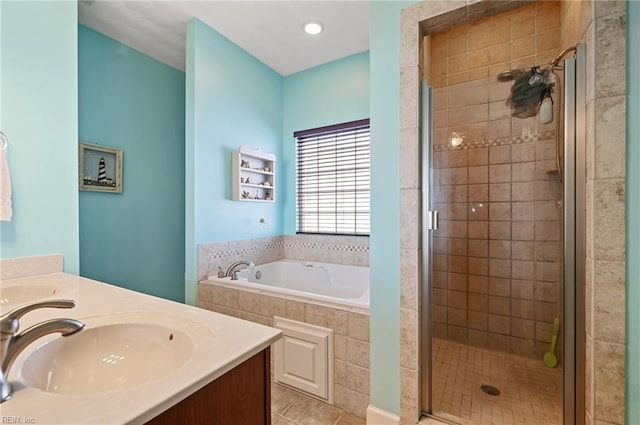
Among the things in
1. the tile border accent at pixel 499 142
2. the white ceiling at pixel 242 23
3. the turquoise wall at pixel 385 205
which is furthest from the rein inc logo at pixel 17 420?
the white ceiling at pixel 242 23

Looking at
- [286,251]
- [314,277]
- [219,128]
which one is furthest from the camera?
[286,251]

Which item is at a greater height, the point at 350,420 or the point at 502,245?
the point at 502,245

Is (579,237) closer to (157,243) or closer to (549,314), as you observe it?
(549,314)

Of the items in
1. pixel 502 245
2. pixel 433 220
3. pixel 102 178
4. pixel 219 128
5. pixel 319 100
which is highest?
pixel 319 100

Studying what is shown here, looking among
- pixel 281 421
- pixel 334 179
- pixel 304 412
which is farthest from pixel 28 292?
pixel 334 179

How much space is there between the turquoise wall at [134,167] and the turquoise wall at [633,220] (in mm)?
3260

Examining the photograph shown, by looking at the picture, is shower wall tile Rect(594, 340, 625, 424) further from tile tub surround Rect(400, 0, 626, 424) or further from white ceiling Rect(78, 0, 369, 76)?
white ceiling Rect(78, 0, 369, 76)

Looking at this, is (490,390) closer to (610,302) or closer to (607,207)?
(610,302)

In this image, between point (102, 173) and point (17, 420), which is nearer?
point (17, 420)

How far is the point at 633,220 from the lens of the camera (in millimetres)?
1062

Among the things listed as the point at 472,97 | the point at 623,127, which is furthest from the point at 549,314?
the point at 472,97

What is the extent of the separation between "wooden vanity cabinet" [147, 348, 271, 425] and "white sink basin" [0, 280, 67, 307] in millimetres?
1089

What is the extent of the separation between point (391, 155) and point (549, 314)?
1.65m

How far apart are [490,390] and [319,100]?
2.98 meters
